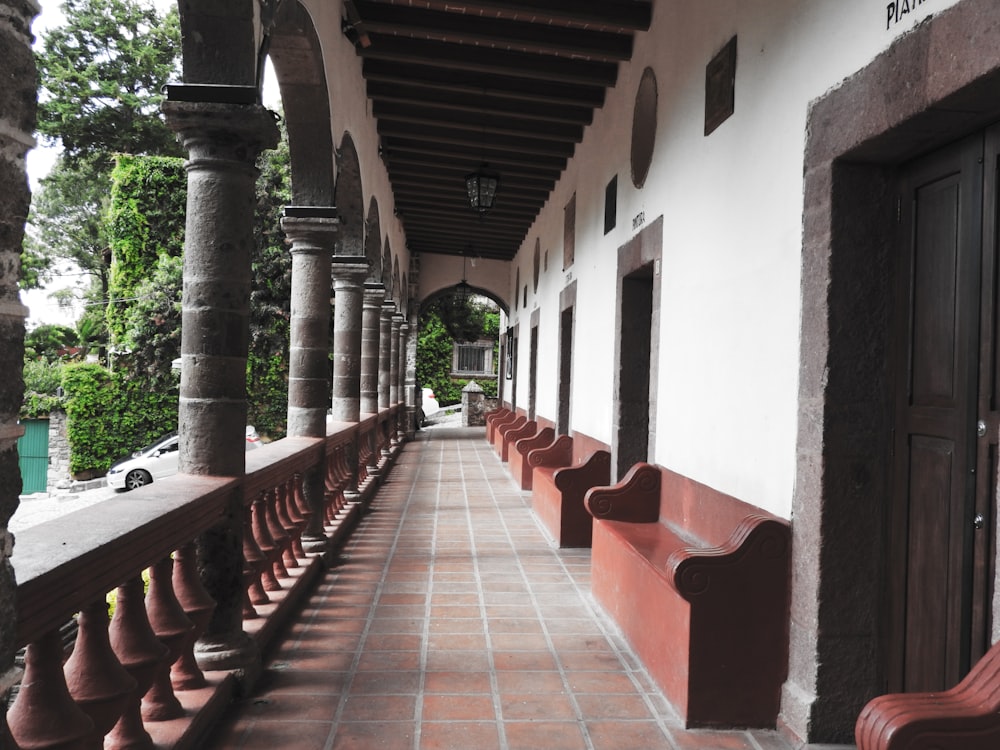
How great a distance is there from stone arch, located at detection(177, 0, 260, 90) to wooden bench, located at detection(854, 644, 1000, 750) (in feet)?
10.8

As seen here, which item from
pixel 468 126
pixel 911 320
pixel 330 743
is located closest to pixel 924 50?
pixel 911 320

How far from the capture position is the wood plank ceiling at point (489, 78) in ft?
19.1

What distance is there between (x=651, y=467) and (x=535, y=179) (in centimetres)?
638

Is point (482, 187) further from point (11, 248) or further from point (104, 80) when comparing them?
point (104, 80)

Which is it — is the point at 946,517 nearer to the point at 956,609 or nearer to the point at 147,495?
the point at 956,609

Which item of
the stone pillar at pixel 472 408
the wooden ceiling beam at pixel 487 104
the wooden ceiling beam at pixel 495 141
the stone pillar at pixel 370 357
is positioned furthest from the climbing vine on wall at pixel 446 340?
the wooden ceiling beam at pixel 487 104

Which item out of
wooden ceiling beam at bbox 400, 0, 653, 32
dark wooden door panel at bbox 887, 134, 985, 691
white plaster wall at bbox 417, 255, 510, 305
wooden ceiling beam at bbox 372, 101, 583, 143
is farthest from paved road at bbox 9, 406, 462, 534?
dark wooden door panel at bbox 887, 134, 985, 691

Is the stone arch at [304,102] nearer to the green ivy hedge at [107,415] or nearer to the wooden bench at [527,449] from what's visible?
the wooden bench at [527,449]

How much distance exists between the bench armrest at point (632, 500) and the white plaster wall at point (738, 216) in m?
0.14

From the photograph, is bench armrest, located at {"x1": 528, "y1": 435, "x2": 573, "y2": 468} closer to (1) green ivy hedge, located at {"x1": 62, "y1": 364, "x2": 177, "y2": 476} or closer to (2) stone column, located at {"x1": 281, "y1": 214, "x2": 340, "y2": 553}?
(2) stone column, located at {"x1": 281, "y1": 214, "x2": 340, "y2": 553}

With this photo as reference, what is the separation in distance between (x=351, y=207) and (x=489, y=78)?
207cm

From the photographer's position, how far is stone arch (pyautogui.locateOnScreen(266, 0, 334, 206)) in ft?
16.3

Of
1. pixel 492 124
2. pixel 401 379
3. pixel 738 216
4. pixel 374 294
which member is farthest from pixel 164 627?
pixel 401 379

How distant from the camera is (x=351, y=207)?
8.18m
